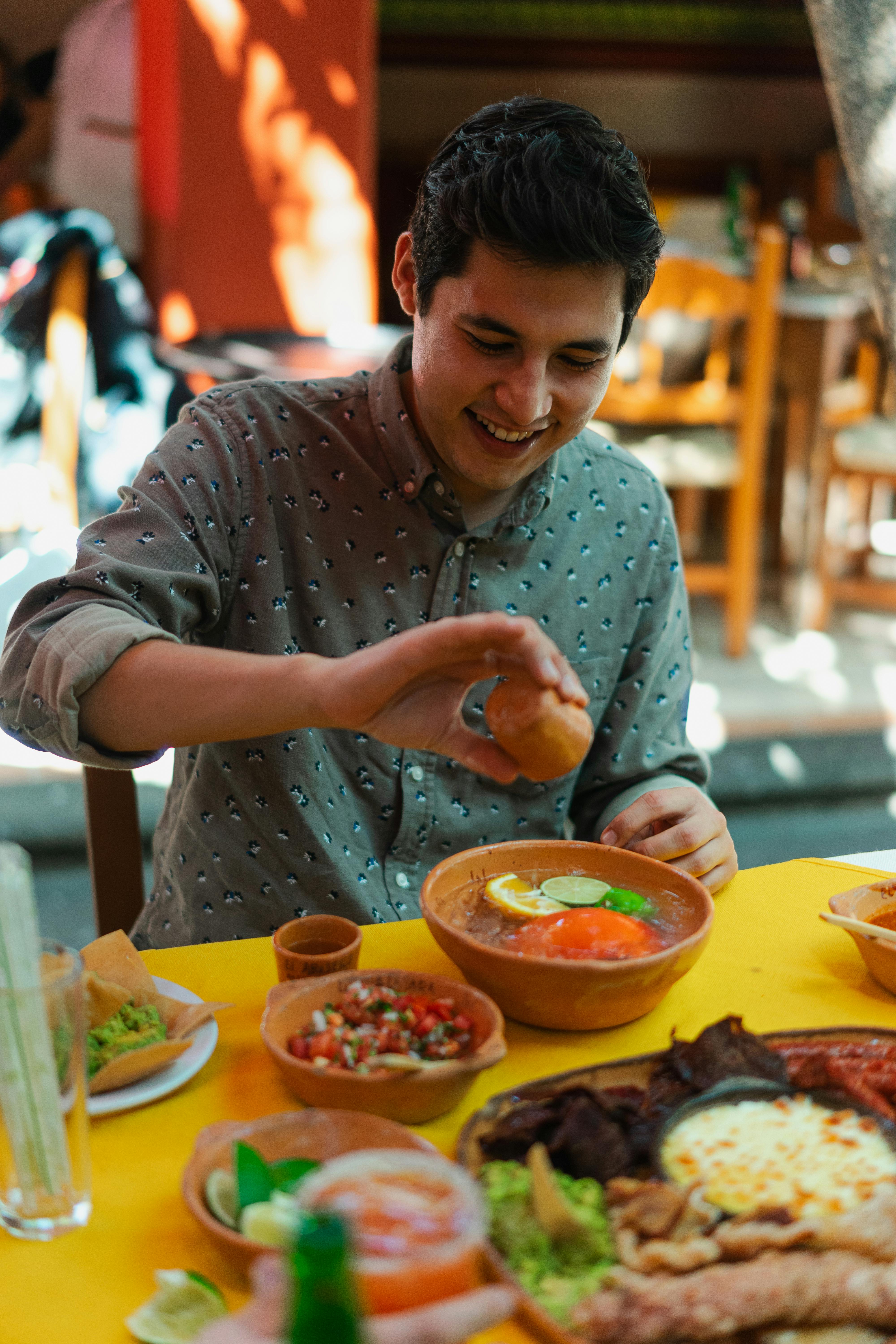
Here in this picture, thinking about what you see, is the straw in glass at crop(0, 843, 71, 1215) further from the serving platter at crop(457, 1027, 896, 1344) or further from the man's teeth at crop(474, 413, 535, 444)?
the man's teeth at crop(474, 413, 535, 444)

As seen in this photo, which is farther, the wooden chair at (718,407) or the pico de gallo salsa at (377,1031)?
the wooden chair at (718,407)

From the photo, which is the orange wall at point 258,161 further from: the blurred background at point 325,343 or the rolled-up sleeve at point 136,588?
the rolled-up sleeve at point 136,588

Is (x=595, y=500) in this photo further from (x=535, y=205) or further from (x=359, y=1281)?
(x=359, y=1281)

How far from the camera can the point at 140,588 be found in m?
1.36

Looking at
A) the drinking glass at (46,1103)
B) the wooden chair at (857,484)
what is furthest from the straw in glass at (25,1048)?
the wooden chair at (857,484)

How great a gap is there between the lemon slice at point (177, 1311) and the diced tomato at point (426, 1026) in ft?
0.85

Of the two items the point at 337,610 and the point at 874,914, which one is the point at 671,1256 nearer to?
the point at 874,914

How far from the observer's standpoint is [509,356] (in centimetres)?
139

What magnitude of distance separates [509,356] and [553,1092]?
798 millimetres

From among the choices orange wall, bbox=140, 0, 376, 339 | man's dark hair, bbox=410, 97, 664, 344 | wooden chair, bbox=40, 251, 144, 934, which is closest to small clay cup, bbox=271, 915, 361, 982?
man's dark hair, bbox=410, 97, 664, 344

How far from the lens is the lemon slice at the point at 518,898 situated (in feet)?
4.03

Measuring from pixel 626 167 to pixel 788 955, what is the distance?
88 cm

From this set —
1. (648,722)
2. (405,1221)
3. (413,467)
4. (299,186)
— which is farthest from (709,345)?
(405,1221)

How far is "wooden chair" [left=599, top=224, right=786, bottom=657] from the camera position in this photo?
4.09m
